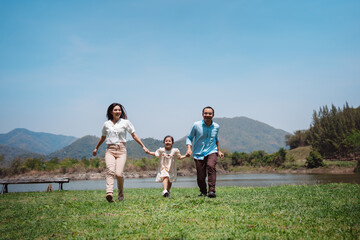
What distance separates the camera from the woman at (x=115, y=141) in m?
7.08

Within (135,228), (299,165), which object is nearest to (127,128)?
(135,228)

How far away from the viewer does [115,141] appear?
7.22m

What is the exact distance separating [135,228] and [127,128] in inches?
148

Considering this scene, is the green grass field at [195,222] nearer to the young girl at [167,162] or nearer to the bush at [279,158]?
the young girl at [167,162]

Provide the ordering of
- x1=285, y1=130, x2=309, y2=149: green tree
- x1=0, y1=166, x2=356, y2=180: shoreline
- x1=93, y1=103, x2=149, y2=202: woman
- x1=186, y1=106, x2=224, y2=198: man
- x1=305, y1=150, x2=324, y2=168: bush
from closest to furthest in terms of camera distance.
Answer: x1=93, y1=103, x2=149, y2=202: woman < x1=186, y1=106, x2=224, y2=198: man < x1=0, y1=166, x2=356, y2=180: shoreline < x1=305, y1=150, x2=324, y2=168: bush < x1=285, y1=130, x2=309, y2=149: green tree

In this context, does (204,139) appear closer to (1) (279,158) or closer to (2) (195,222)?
(2) (195,222)

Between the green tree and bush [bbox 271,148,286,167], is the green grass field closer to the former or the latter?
bush [bbox 271,148,286,167]

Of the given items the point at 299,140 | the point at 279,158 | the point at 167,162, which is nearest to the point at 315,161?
the point at 279,158

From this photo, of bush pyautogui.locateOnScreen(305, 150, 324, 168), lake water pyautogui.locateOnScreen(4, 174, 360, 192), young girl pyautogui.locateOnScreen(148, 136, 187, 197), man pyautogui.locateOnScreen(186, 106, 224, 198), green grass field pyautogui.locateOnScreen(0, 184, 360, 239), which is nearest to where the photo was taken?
green grass field pyautogui.locateOnScreen(0, 184, 360, 239)

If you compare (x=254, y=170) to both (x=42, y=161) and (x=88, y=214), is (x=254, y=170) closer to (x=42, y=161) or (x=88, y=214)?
(x=42, y=161)

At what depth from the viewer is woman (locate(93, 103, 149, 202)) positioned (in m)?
7.08

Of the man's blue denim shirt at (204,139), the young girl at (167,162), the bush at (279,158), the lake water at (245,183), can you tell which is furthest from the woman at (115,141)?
the bush at (279,158)

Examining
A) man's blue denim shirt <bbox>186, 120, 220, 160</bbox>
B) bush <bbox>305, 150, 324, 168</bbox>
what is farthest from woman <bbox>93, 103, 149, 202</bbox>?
bush <bbox>305, 150, 324, 168</bbox>

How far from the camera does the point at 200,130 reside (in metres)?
7.96
